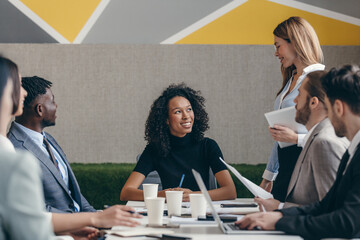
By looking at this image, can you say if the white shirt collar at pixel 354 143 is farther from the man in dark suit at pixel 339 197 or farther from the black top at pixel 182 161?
the black top at pixel 182 161

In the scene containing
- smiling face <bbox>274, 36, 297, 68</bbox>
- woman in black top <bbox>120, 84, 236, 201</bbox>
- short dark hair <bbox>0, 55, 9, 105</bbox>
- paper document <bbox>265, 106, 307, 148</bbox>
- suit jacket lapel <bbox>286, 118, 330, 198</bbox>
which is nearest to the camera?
short dark hair <bbox>0, 55, 9, 105</bbox>

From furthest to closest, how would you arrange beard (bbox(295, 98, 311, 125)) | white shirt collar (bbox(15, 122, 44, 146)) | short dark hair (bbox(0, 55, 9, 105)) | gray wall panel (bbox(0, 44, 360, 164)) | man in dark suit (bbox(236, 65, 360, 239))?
gray wall panel (bbox(0, 44, 360, 164)) < white shirt collar (bbox(15, 122, 44, 146)) < beard (bbox(295, 98, 311, 125)) < man in dark suit (bbox(236, 65, 360, 239)) < short dark hair (bbox(0, 55, 9, 105))

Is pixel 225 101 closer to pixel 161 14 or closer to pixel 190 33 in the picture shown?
pixel 190 33

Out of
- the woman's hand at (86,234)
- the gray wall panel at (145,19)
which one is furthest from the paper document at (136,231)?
the gray wall panel at (145,19)

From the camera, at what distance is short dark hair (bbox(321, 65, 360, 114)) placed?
163cm

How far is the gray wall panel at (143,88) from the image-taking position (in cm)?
415

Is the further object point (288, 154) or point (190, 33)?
point (190, 33)

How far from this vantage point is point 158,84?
13.7 feet

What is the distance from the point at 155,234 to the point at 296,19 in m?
1.73

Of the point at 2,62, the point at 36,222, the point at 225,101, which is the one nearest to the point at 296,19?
the point at 225,101

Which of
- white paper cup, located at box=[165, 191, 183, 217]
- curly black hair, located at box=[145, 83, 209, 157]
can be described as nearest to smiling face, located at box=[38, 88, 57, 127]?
curly black hair, located at box=[145, 83, 209, 157]

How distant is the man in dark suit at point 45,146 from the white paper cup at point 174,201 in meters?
0.61

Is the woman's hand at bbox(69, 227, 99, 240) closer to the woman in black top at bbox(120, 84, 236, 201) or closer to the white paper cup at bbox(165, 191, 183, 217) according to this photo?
the white paper cup at bbox(165, 191, 183, 217)

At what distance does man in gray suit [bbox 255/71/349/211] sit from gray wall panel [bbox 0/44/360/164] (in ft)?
6.59
